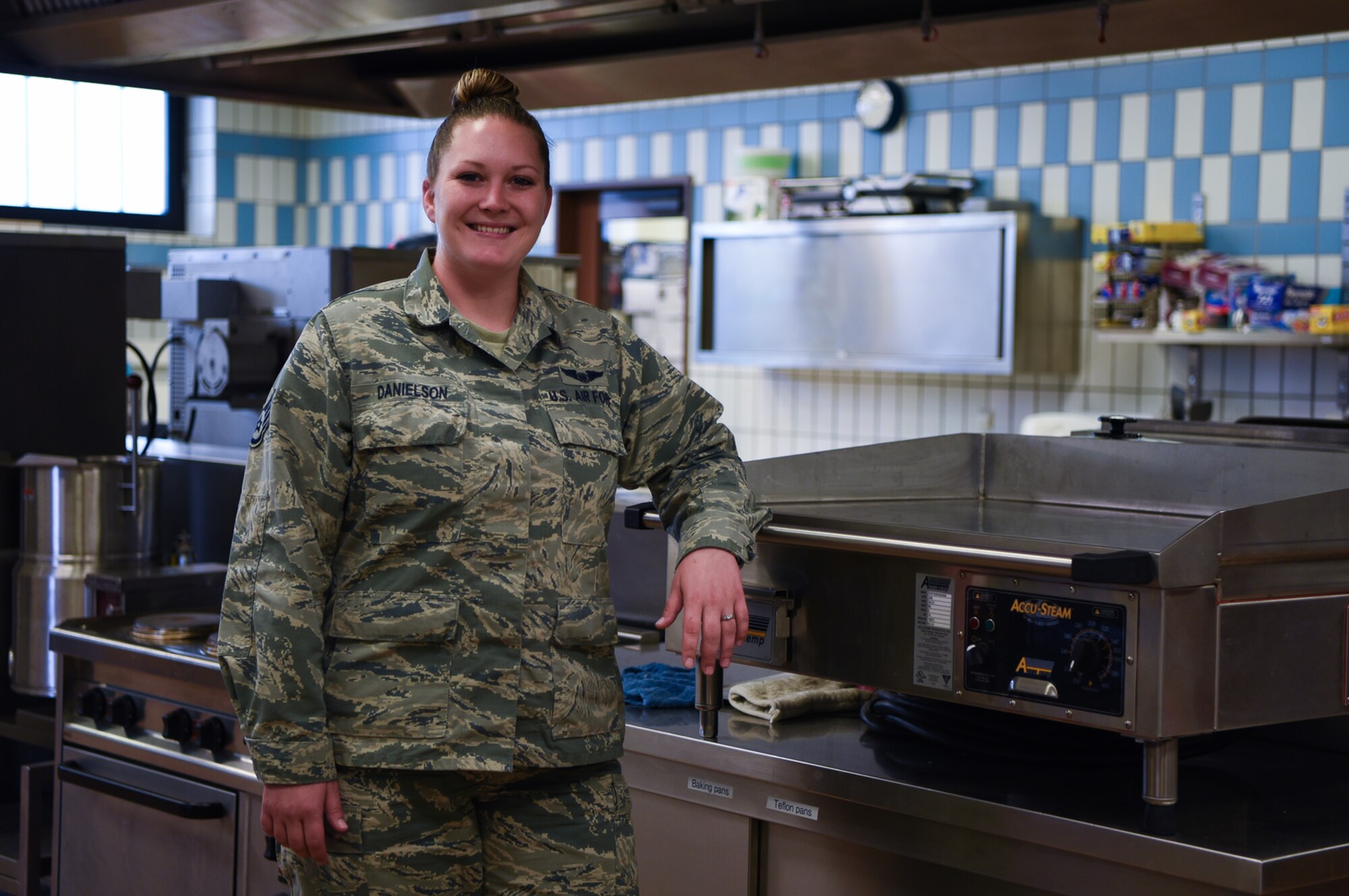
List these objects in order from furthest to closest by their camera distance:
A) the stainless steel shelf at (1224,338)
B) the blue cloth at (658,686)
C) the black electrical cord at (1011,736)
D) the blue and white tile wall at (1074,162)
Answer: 1. the blue and white tile wall at (1074,162)
2. the stainless steel shelf at (1224,338)
3. the blue cloth at (658,686)
4. the black electrical cord at (1011,736)

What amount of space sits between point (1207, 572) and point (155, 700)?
1959mm

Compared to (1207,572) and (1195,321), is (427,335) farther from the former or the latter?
(1195,321)

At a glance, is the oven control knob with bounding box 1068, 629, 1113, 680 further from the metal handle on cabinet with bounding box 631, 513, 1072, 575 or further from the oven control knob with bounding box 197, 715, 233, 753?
the oven control knob with bounding box 197, 715, 233, 753

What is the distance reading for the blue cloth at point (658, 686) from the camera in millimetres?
2082

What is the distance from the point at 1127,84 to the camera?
4.87 m

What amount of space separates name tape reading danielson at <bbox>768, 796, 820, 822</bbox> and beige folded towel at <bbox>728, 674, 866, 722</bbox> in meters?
0.18

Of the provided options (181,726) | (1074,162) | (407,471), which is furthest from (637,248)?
(407,471)

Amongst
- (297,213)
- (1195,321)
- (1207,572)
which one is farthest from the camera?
(297,213)

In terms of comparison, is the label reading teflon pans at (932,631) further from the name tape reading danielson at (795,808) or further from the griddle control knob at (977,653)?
the name tape reading danielson at (795,808)

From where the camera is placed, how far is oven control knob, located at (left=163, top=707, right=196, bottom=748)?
8.16 ft

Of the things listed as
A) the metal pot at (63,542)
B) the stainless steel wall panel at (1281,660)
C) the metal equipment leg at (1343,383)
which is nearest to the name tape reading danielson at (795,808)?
the stainless steel wall panel at (1281,660)

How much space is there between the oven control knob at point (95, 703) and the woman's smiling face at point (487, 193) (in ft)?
4.96

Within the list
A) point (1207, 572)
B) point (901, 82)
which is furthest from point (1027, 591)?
point (901, 82)

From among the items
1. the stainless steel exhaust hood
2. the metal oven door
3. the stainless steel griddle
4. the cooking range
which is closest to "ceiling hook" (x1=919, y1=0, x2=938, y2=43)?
the stainless steel exhaust hood
